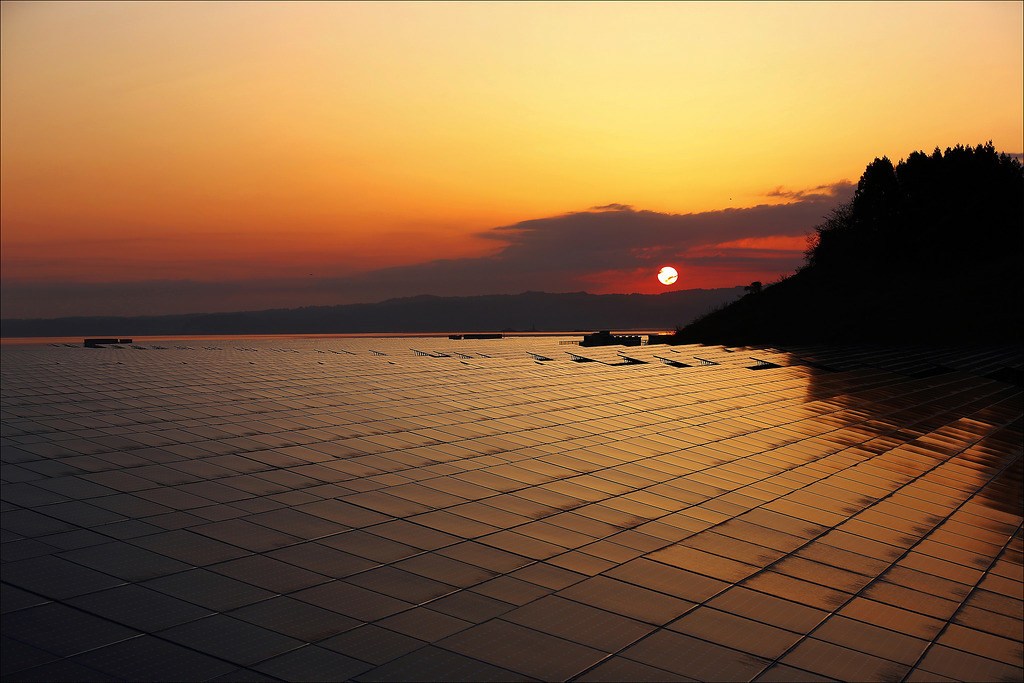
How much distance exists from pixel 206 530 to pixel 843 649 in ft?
32.0

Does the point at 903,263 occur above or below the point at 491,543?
above

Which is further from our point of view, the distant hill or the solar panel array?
the distant hill

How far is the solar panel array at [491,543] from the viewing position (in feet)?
29.3

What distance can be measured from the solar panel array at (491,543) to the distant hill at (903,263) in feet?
264

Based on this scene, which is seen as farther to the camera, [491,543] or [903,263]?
[903,263]

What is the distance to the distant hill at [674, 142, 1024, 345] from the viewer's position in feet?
330

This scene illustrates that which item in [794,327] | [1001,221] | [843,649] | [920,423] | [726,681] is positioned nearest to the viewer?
[726,681]

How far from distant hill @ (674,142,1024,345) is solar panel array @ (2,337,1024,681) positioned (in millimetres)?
80319

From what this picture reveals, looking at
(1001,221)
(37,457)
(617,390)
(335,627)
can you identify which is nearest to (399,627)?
(335,627)

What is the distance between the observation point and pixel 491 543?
12.7 meters

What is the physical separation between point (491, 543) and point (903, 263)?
406ft

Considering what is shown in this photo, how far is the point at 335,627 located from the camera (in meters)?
9.19

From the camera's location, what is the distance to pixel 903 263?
11875 cm

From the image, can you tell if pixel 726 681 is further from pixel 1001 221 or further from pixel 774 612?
pixel 1001 221
